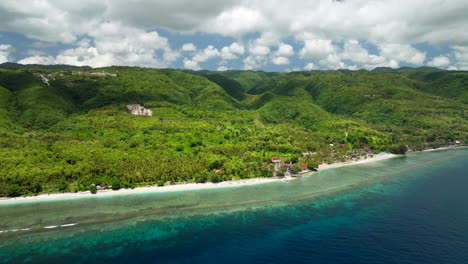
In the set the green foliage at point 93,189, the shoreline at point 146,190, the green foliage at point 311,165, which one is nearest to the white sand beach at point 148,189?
the shoreline at point 146,190

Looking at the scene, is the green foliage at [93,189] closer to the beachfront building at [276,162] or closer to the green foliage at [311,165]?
the beachfront building at [276,162]

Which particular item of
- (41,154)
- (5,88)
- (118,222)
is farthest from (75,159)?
(5,88)

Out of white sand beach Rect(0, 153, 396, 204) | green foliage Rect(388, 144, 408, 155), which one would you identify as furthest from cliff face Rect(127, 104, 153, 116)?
green foliage Rect(388, 144, 408, 155)

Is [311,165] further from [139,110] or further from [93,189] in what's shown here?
[139,110]

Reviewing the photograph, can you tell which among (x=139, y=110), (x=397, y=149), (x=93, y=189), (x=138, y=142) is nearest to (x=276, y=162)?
(x=138, y=142)

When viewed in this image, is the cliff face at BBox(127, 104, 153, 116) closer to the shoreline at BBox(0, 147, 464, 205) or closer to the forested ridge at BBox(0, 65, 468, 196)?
the forested ridge at BBox(0, 65, 468, 196)

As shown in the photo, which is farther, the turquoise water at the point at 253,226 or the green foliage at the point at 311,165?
the green foliage at the point at 311,165

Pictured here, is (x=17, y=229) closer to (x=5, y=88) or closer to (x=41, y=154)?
(x=41, y=154)

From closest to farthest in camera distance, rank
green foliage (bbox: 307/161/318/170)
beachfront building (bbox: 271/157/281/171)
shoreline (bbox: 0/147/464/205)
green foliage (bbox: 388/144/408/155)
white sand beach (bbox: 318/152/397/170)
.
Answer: shoreline (bbox: 0/147/464/205)
beachfront building (bbox: 271/157/281/171)
green foliage (bbox: 307/161/318/170)
white sand beach (bbox: 318/152/397/170)
green foliage (bbox: 388/144/408/155)
